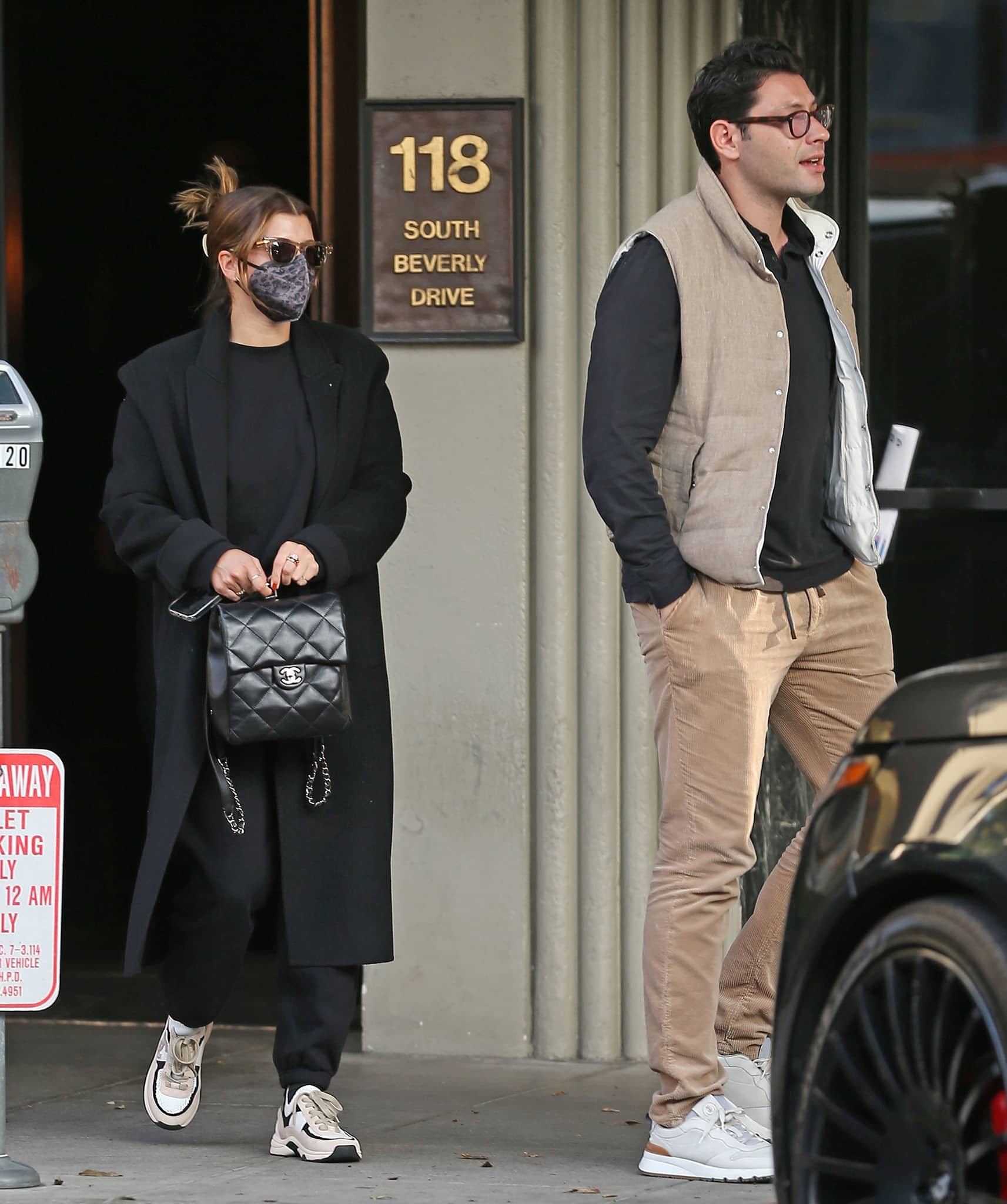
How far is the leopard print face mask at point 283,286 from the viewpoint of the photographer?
4.80 m

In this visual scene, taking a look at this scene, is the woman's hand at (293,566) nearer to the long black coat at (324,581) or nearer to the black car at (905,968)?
the long black coat at (324,581)

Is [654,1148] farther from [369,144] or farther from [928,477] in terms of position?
[369,144]

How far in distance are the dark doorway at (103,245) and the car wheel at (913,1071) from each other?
379cm

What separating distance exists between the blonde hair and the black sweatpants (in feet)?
3.44

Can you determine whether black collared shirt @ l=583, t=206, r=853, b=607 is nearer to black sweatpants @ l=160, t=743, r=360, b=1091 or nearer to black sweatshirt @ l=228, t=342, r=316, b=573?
black sweatshirt @ l=228, t=342, r=316, b=573

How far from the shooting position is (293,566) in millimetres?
4703

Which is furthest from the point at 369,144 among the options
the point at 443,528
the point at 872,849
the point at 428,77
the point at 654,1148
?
the point at 872,849

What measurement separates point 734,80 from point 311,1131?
2447 mm

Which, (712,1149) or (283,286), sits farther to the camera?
(283,286)

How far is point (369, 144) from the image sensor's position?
230 inches

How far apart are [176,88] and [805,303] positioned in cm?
289

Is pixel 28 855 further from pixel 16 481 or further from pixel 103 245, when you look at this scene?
pixel 103 245

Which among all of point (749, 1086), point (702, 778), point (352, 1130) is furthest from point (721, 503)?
point (352, 1130)

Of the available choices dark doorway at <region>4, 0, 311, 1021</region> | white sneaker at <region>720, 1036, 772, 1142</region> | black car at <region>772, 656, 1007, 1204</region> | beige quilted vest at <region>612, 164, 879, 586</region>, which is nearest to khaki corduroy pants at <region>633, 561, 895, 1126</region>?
beige quilted vest at <region>612, 164, 879, 586</region>
